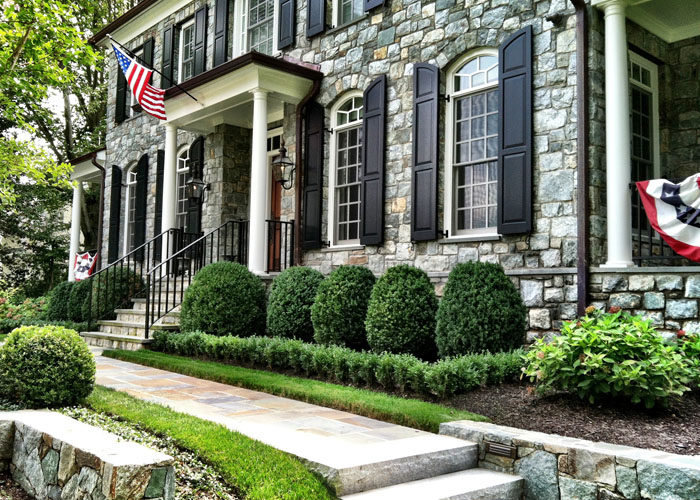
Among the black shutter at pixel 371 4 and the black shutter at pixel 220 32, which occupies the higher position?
the black shutter at pixel 220 32

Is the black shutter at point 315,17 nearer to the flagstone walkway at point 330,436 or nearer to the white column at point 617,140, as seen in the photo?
the white column at point 617,140

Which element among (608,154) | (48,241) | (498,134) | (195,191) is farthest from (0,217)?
(608,154)

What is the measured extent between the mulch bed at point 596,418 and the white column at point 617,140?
5.91ft

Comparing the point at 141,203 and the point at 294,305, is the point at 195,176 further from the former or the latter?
the point at 294,305

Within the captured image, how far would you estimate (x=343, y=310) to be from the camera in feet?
23.5

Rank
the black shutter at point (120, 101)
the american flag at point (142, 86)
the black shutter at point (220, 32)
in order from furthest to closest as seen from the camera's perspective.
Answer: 1. the black shutter at point (120, 101)
2. the black shutter at point (220, 32)
3. the american flag at point (142, 86)

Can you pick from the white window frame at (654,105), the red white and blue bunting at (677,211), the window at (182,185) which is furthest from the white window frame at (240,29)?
the red white and blue bunting at (677,211)

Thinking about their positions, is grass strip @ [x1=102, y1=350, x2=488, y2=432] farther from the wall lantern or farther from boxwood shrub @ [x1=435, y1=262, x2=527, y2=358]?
the wall lantern

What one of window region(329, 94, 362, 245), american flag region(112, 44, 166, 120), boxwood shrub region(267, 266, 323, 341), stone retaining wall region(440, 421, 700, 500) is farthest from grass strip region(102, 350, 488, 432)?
american flag region(112, 44, 166, 120)

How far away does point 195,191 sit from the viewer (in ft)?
37.5

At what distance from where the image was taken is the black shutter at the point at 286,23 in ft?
33.5

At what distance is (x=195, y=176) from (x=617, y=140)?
7825mm

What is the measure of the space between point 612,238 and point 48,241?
1784 cm

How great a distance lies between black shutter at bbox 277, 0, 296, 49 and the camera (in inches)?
402
